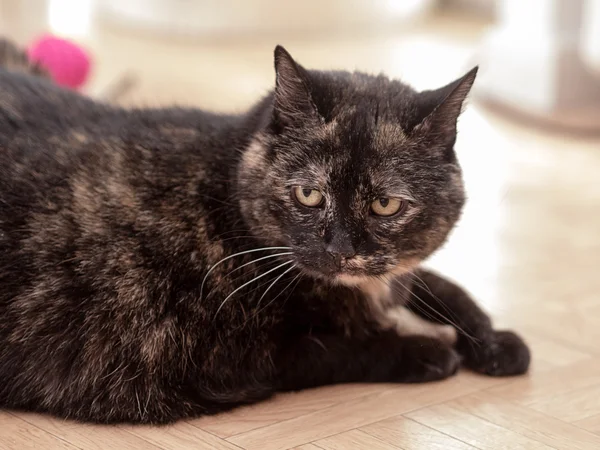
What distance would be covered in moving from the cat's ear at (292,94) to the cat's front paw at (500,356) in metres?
0.62

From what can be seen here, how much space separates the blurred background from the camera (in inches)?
102

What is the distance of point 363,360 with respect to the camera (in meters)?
1.84

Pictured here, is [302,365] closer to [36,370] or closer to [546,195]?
[36,370]

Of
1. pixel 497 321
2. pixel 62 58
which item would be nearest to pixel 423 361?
pixel 497 321

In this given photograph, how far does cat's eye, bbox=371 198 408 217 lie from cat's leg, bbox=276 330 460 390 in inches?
11.4

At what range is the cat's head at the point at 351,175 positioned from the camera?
1661 mm

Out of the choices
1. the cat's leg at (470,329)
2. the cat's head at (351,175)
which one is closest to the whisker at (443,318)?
the cat's leg at (470,329)

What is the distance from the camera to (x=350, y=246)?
164 cm

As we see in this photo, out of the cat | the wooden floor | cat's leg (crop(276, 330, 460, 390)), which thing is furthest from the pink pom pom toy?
cat's leg (crop(276, 330, 460, 390))

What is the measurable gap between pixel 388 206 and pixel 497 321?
0.68 m

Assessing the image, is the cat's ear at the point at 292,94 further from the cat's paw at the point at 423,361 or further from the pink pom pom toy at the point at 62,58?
the pink pom pom toy at the point at 62,58

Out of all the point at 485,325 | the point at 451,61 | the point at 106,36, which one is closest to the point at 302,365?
the point at 485,325

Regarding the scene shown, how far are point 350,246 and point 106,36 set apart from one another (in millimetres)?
4414

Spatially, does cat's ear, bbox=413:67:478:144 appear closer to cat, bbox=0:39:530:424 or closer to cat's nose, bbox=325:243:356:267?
cat, bbox=0:39:530:424
